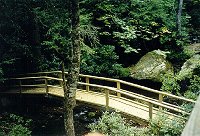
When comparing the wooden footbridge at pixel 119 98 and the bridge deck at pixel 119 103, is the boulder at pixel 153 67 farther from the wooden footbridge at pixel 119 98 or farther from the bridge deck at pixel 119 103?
the bridge deck at pixel 119 103

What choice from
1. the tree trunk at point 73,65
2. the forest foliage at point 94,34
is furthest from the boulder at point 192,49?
the tree trunk at point 73,65

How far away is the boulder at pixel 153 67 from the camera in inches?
755

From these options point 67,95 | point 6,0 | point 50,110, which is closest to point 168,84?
point 67,95

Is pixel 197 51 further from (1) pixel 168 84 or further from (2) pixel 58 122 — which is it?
(2) pixel 58 122

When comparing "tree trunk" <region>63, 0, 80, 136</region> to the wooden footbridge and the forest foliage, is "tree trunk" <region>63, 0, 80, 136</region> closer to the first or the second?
the wooden footbridge

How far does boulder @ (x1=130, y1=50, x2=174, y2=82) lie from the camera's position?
62.9 feet

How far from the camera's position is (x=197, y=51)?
21516 millimetres

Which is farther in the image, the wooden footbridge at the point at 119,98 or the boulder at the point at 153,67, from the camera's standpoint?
the boulder at the point at 153,67

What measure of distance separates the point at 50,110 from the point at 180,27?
10.9m

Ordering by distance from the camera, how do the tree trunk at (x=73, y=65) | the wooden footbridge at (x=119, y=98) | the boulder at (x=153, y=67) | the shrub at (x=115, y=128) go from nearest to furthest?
the shrub at (x=115, y=128)
the tree trunk at (x=73, y=65)
the wooden footbridge at (x=119, y=98)
the boulder at (x=153, y=67)

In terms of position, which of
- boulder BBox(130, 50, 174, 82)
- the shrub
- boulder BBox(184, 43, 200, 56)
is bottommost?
the shrub

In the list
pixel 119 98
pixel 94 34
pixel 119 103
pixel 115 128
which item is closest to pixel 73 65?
pixel 115 128

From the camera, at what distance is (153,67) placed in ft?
63.8

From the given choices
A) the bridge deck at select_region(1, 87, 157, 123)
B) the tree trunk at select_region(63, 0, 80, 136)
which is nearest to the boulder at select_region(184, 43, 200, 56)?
the bridge deck at select_region(1, 87, 157, 123)
